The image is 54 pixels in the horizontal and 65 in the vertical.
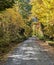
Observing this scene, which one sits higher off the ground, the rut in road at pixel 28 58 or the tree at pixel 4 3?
the tree at pixel 4 3

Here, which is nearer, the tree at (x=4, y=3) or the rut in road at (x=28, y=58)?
the rut in road at (x=28, y=58)

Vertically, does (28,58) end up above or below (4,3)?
below

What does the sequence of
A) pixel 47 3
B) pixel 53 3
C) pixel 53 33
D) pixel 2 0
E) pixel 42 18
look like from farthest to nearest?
pixel 42 18 < pixel 53 33 < pixel 47 3 < pixel 53 3 < pixel 2 0

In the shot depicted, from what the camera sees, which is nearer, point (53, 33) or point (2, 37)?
point (2, 37)

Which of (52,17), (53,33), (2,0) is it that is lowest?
(53,33)

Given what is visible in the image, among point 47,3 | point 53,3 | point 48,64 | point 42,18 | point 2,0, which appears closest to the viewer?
point 48,64

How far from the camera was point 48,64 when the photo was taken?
20.2 metres

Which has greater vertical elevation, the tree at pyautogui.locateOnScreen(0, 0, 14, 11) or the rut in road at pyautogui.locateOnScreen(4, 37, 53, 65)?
the tree at pyautogui.locateOnScreen(0, 0, 14, 11)

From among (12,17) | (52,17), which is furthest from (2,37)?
(12,17)

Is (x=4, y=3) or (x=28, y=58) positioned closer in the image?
(x=4, y=3)

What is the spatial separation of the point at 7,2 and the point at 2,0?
3.60 feet

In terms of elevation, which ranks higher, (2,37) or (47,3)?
(47,3)

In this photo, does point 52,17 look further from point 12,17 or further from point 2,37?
point 12,17

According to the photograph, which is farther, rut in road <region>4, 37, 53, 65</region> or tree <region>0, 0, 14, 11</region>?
tree <region>0, 0, 14, 11</region>
